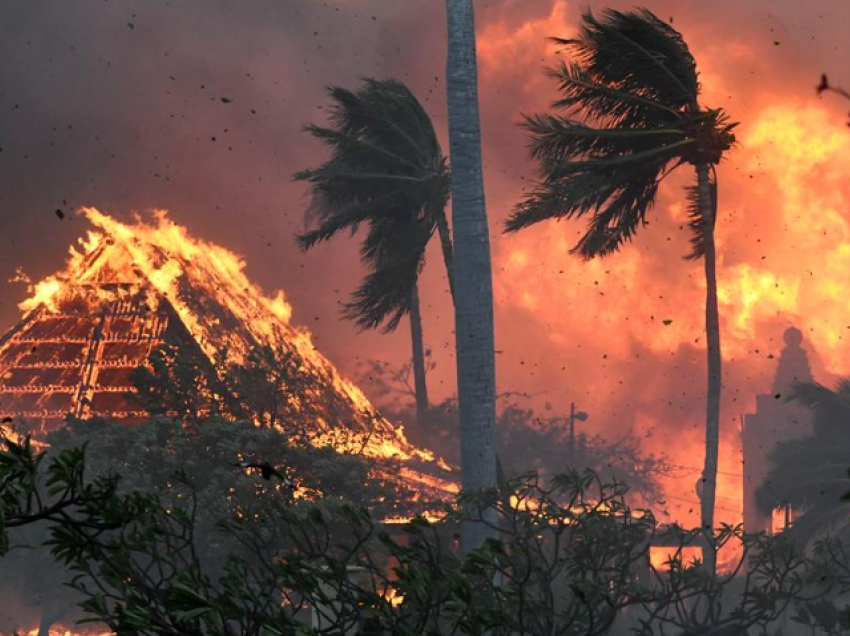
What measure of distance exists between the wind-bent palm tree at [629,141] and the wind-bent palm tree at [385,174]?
230 inches

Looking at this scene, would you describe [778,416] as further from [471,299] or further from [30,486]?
[30,486]

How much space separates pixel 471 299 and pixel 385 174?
12.4 meters

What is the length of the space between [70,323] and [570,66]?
81.4 feet

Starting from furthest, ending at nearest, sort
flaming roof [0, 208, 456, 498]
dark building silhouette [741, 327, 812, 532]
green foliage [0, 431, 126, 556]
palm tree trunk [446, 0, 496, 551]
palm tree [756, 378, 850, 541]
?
dark building silhouette [741, 327, 812, 532] → flaming roof [0, 208, 456, 498] → palm tree [756, 378, 850, 541] → palm tree trunk [446, 0, 496, 551] → green foliage [0, 431, 126, 556]

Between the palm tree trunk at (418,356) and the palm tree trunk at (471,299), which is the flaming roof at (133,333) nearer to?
the palm tree trunk at (418,356)

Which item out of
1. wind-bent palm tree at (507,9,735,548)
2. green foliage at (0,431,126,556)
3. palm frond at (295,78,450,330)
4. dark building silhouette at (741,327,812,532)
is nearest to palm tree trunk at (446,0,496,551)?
wind-bent palm tree at (507,9,735,548)

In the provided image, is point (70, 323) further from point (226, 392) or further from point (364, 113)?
point (364, 113)

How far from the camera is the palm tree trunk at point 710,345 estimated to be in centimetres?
2662

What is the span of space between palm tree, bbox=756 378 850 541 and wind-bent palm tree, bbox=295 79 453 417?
1063cm

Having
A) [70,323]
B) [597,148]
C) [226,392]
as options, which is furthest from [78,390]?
[597,148]

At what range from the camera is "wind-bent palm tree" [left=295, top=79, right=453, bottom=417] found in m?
32.2

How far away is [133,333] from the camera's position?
42.3 meters

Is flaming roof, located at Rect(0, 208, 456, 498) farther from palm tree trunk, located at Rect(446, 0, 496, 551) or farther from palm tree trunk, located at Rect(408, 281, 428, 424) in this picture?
palm tree trunk, located at Rect(446, 0, 496, 551)

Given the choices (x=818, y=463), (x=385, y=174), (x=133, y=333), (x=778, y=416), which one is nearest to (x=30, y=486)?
(x=385, y=174)
